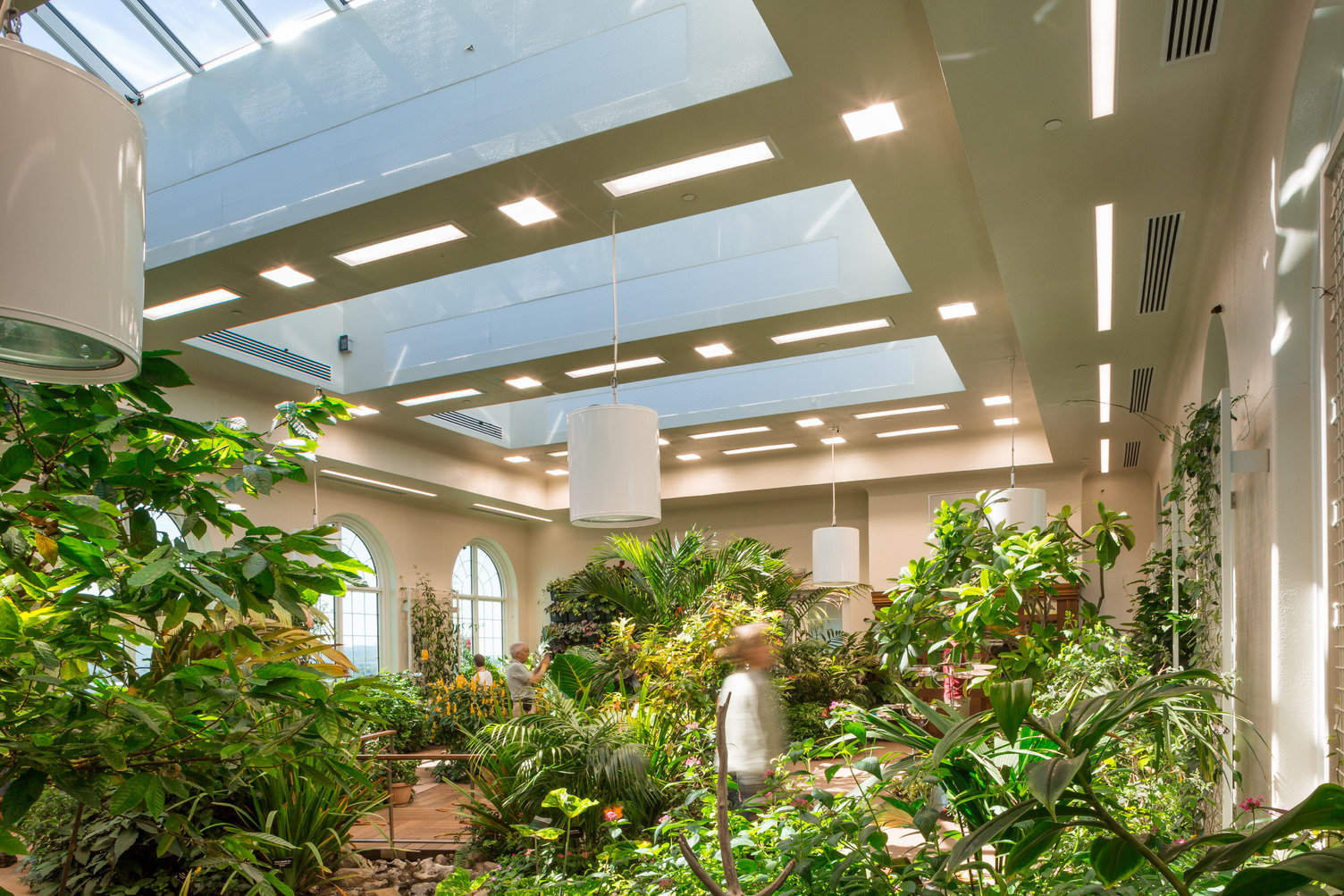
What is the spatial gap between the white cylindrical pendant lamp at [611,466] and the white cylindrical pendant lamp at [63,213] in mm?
3426

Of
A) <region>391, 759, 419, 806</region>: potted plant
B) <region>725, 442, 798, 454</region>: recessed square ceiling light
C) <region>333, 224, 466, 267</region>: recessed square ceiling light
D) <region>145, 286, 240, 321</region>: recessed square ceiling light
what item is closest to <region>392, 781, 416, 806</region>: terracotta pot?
<region>391, 759, 419, 806</region>: potted plant

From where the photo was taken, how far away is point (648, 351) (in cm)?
803

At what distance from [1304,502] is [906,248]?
324 cm

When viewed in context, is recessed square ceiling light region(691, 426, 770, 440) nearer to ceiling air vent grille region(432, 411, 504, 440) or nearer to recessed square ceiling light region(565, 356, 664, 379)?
ceiling air vent grille region(432, 411, 504, 440)

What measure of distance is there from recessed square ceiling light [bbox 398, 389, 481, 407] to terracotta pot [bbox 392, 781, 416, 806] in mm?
3771

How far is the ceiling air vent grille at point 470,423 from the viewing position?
10.9m

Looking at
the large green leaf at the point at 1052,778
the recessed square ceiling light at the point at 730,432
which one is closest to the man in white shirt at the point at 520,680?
the recessed square ceiling light at the point at 730,432

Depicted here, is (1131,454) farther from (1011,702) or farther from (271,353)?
(1011,702)

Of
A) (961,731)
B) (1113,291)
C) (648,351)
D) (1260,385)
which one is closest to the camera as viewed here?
(961,731)

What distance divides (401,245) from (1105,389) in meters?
6.15

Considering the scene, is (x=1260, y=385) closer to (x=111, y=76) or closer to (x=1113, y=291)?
(x=1113, y=291)

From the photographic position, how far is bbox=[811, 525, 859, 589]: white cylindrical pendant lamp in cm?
1034

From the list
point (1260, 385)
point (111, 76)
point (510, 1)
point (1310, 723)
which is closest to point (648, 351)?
point (510, 1)

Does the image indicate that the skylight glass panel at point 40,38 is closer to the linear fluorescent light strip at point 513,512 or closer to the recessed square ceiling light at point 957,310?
the recessed square ceiling light at point 957,310
